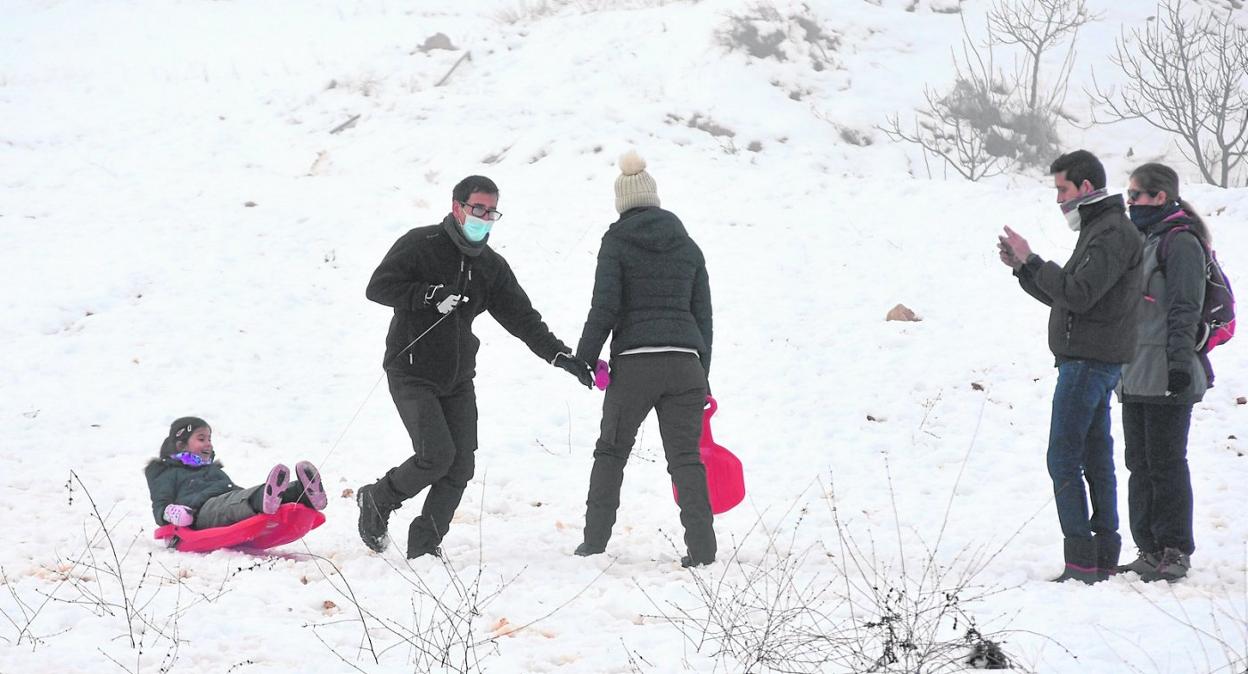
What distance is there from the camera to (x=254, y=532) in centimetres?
538

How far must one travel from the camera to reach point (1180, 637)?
3.29 m

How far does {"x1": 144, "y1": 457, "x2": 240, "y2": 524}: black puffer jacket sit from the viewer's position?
5.73 m

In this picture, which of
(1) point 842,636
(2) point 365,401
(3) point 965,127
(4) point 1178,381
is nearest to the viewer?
(1) point 842,636

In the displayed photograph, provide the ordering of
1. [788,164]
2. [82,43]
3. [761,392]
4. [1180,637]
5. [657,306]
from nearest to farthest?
[1180,637] < [657,306] < [761,392] < [788,164] < [82,43]

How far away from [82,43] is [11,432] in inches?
697

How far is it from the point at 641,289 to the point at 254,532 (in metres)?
2.48

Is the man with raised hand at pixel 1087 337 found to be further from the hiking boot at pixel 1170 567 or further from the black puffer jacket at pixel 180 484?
the black puffer jacket at pixel 180 484

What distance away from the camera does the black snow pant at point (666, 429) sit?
498 cm

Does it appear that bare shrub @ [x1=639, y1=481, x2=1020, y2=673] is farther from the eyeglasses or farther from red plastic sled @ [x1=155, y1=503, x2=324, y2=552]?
red plastic sled @ [x1=155, y1=503, x2=324, y2=552]

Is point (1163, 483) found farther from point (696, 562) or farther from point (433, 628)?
point (433, 628)

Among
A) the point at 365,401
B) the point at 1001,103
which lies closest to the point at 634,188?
the point at 365,401

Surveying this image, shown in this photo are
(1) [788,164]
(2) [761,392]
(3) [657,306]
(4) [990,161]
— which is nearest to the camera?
(3) [657,306]

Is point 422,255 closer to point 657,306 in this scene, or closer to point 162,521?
point 657,306

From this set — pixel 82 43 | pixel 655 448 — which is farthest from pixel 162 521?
pixel 82 43
